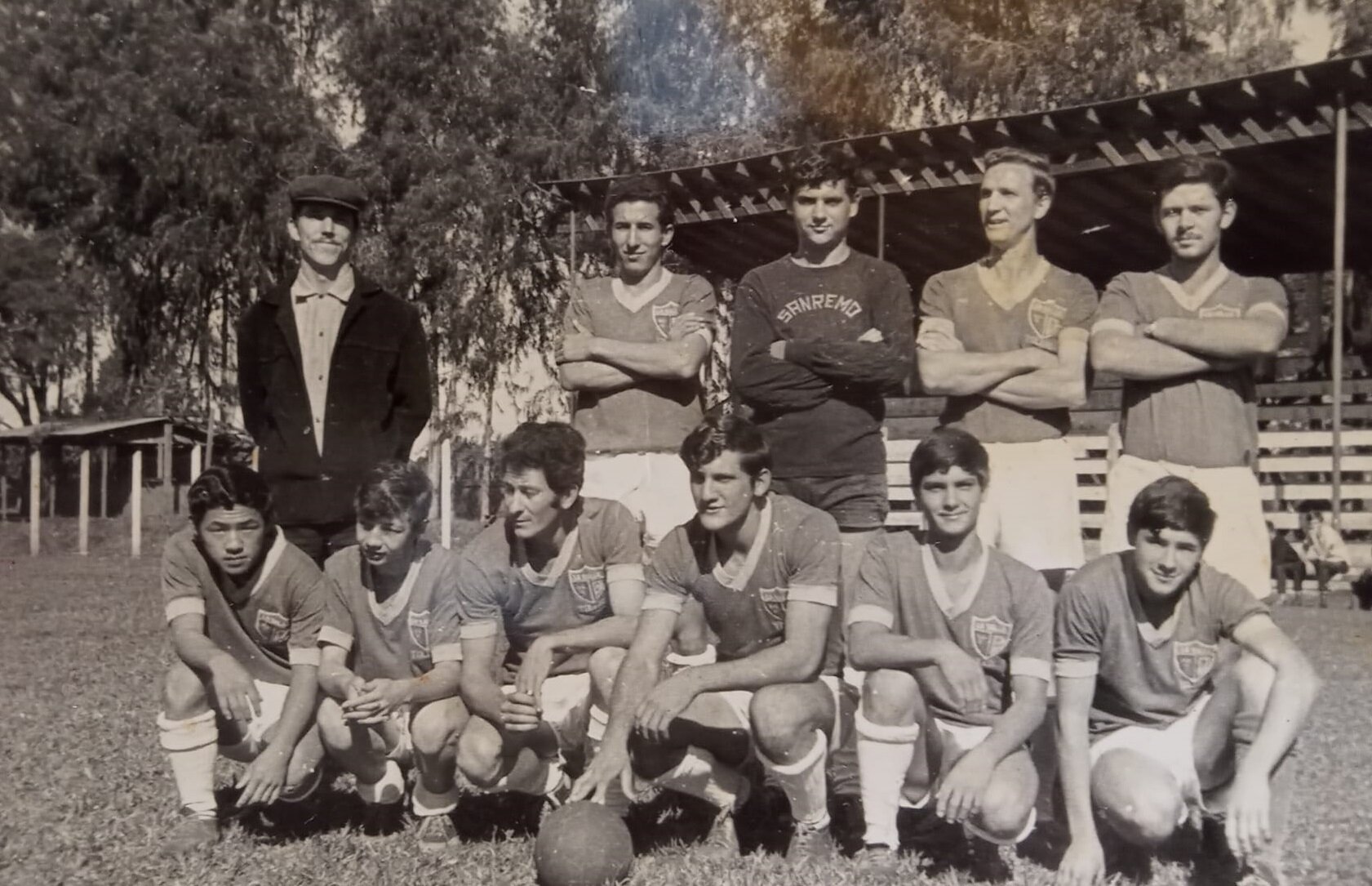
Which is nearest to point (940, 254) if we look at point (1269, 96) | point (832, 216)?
point (1269, 96)

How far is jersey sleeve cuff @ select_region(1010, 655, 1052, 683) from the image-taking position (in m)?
3.95

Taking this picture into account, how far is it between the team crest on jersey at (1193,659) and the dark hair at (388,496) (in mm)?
2464

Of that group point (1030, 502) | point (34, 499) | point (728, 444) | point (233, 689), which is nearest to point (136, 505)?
point (34, 499)

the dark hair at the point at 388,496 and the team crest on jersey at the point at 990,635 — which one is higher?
the dark hair at the point at 388,496

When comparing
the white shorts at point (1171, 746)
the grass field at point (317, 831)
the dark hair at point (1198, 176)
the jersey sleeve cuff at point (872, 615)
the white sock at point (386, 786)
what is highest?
the dark hair at point (1198, 176)

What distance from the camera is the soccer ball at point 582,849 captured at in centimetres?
378

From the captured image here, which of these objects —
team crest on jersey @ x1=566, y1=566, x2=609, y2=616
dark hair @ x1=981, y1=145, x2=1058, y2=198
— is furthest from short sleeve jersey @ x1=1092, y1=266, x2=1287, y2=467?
team crest on jersey @ x1=566, y1=566, x2=609, y2=616

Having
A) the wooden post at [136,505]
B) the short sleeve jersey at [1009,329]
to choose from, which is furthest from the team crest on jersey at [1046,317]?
the wooden post at [136,505]

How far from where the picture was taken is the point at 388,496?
4.41m

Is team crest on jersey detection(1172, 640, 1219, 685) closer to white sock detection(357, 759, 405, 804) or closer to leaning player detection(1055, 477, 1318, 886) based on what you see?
leaning player detection(1055, 477, 1318, 886)

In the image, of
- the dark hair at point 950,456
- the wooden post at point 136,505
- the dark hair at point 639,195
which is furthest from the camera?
the wooden post at point 136,505

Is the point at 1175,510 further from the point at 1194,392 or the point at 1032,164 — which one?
the point at 1032,164

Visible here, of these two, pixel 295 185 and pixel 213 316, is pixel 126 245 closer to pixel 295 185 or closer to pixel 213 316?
pixel 213 316

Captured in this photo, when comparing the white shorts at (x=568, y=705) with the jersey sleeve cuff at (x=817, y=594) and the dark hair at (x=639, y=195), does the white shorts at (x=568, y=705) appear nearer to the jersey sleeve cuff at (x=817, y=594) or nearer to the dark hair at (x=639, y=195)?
the jersey sleeve cuff at (x=817, y=594)
